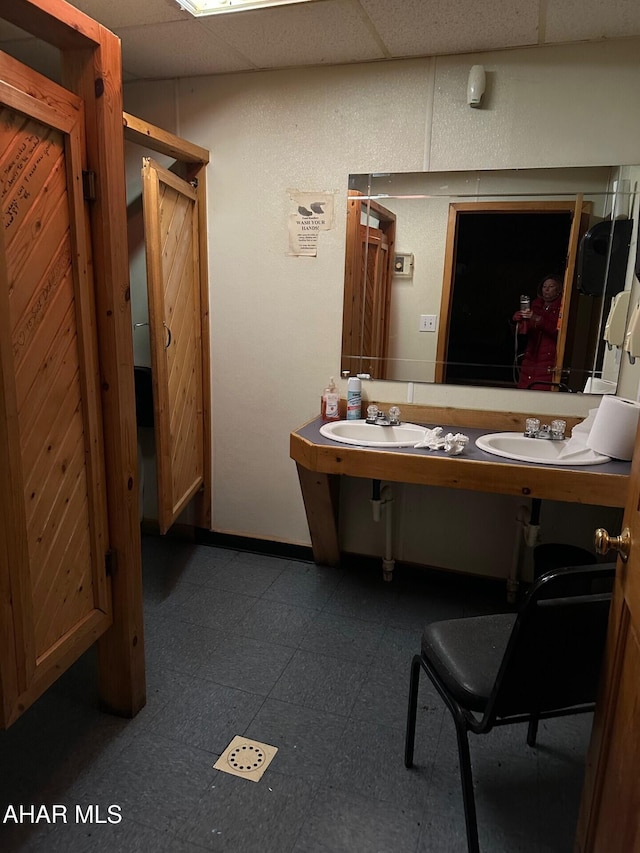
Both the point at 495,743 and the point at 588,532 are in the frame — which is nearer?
the point at 495,743

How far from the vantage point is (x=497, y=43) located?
2129mm

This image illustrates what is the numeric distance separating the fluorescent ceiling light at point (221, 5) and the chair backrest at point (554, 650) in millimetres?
2010

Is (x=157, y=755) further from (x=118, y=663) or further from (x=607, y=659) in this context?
(x=607, y=659)

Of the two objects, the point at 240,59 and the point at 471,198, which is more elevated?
the point at 240,59

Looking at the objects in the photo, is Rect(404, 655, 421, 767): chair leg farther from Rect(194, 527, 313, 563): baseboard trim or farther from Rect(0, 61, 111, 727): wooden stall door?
Rect(194, 527, 313, 563): baseboard trim

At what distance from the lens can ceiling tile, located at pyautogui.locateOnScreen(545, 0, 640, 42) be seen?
183 cm

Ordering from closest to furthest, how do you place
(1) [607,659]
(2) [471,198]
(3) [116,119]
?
(1) [607,659]
(3) [116,119]
(2) [471,198]

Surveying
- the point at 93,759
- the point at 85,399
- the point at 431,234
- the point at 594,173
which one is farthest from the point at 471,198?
the point at 93,759

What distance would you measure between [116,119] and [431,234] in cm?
139

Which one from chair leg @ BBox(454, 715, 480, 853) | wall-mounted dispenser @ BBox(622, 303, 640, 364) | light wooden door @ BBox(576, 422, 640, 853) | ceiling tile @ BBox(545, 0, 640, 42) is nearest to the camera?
light wooden door @ BBox(576, 422, 640, 853)

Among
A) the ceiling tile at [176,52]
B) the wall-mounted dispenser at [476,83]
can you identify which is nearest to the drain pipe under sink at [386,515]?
the wall-mounted dispenser at [476,83]

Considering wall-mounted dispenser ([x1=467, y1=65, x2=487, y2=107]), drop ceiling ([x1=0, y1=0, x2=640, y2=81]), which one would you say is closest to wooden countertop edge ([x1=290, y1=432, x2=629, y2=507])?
wall-mounted dispenser ([x1=467, y1=65, x2=487, y2=107])

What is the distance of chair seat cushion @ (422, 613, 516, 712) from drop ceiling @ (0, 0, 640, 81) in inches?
80.0

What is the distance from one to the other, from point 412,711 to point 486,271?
1.76m
